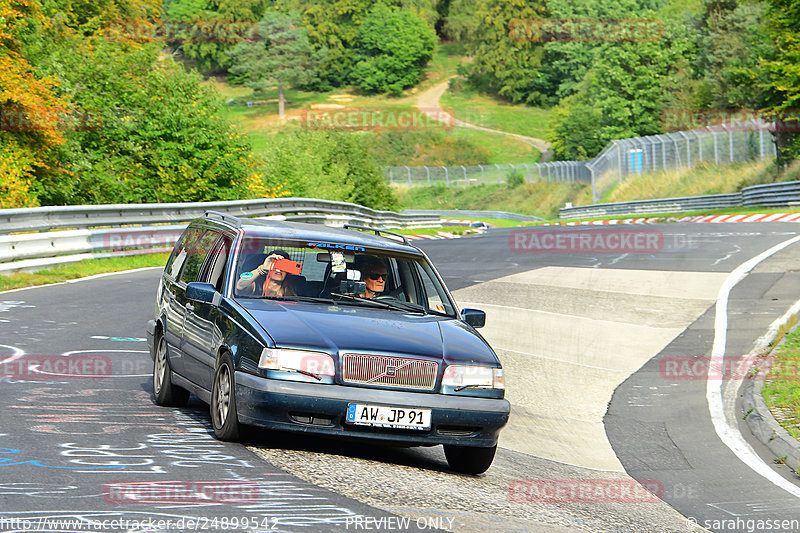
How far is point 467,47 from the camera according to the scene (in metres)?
168

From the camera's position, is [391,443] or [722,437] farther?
[722,437]

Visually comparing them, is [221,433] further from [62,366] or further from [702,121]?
[702,121]

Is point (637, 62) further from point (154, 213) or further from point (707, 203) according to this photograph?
point (154, 213)

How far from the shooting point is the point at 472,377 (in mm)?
7539

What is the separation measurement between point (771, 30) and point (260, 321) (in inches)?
1873

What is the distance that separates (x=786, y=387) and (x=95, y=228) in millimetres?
15404

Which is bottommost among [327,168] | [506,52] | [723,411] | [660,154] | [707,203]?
[707,203]

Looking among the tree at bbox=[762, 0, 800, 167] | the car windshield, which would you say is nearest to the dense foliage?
the tree at bbox=[762, 0, 800, 167]

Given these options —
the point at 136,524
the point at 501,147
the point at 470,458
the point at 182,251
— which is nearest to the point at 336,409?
the point at 470,458

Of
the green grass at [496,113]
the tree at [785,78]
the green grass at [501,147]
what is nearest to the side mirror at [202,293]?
the tree at [785,78]

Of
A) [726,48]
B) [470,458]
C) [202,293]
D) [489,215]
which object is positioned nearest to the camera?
[470,458]

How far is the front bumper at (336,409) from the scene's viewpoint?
23.3 feet

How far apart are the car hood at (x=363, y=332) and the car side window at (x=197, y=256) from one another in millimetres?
1337

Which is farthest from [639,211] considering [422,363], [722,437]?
[422,363]
